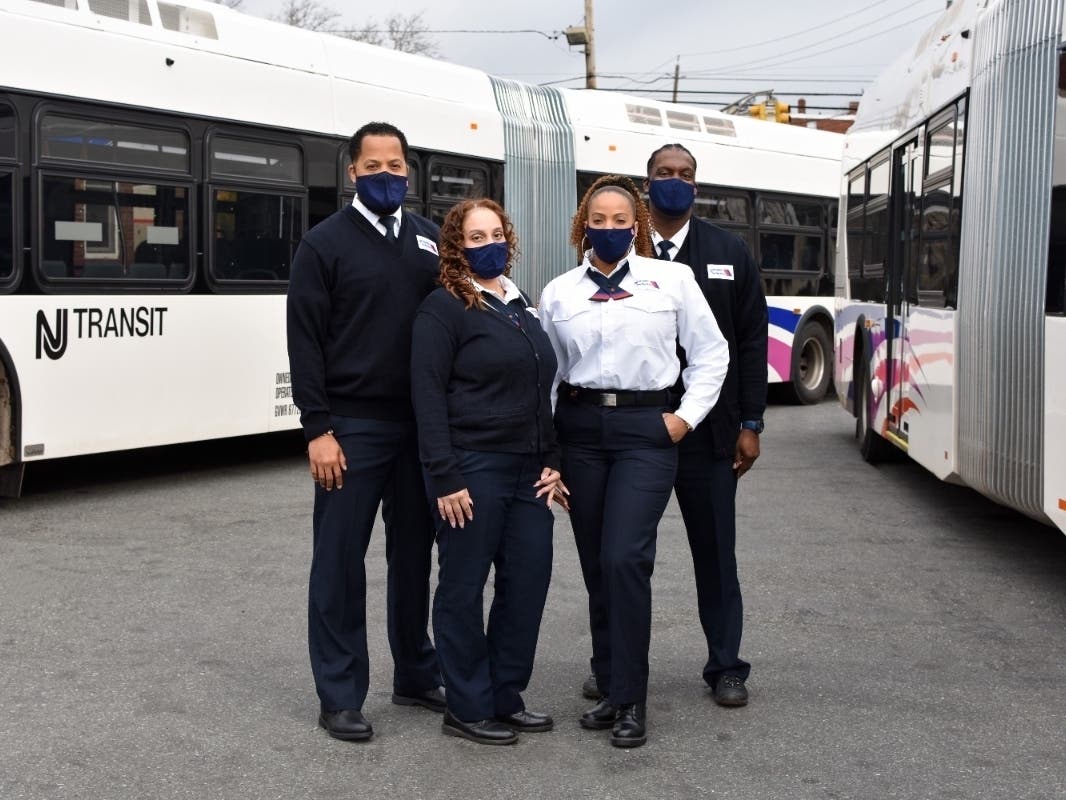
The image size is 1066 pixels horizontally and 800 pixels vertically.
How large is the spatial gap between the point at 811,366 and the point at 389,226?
44.5 ft

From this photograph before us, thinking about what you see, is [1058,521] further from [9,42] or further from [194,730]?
[9,42]

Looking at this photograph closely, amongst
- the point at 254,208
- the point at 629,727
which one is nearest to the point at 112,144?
the point at 254,208

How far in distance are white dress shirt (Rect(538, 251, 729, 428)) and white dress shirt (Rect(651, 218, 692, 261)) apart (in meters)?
0.23

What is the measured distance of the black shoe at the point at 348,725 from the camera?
4.84 m

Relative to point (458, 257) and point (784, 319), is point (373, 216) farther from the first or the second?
point (784, 319)

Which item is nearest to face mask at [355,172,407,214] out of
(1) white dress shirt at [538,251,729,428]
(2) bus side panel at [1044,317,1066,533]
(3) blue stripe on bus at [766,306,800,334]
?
(1) white dress shirt at [538,251,729,428]

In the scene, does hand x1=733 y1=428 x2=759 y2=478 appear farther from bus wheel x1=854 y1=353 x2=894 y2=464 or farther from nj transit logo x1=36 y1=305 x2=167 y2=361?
bus wheel x1=854 y1=353 x2=894 y2=464

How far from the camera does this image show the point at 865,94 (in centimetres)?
1287

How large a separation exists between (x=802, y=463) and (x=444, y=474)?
316 inches

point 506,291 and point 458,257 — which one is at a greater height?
point 458,257

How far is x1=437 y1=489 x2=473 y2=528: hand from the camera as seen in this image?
4.68 meters

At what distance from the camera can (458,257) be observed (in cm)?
480

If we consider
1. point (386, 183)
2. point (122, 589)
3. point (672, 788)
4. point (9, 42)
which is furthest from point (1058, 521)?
point (9, 42)

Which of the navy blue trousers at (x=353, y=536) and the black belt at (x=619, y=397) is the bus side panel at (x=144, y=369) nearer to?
the navy blue trousers at (x=353, y=536)
